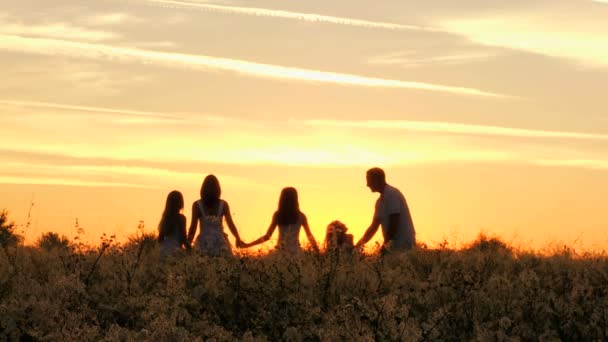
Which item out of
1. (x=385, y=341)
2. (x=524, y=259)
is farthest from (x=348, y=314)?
(x=524, y=259)

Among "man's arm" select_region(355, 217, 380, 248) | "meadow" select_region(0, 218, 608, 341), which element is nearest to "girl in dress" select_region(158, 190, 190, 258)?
"man's arm" select_region(355, 217, 380, 248)

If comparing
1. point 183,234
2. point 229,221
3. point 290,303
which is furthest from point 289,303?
point 183,234

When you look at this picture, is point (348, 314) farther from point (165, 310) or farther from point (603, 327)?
point (603, 327)

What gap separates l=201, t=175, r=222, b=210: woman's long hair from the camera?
18.4m

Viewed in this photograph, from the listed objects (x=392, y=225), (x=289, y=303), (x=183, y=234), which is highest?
(x=392, y=225)

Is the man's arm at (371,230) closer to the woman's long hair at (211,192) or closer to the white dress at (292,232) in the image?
the white dress at (292,232)

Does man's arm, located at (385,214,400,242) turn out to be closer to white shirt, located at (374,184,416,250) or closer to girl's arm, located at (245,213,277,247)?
white shirt, located at (374,184,416,250)

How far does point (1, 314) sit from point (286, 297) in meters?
2.63

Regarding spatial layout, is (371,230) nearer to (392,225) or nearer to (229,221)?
(392,225)

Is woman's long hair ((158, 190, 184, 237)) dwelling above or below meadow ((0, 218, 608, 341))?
above

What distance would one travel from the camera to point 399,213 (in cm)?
1777

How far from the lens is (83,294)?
1140 cm

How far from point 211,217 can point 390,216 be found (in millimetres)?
2645

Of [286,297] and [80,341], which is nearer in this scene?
[80,341]
